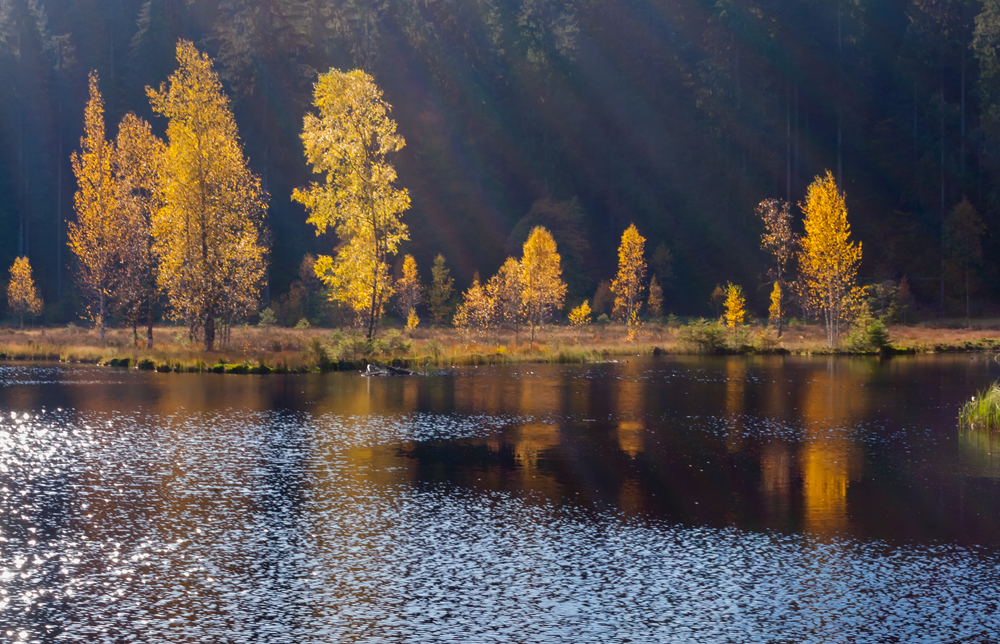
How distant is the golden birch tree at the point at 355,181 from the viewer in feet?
127

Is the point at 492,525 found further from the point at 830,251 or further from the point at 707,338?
the point at 830,251

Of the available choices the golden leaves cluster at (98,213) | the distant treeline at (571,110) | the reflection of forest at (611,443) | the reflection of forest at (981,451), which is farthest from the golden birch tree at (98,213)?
the distant treeline at (571,110)

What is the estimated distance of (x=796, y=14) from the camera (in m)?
106

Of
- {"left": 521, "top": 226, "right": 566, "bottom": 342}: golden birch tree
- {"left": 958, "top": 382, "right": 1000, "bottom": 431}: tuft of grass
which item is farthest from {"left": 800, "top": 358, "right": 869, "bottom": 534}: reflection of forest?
{"left": 521, "top": 226, "right": 566, "bottom": 342}: golden birch tree

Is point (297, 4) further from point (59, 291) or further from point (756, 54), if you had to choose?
point (756, 54)

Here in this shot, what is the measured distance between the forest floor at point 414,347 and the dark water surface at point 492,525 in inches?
514

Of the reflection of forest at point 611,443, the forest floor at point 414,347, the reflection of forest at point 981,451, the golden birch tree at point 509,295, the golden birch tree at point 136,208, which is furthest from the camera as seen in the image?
the golden birch tree at point 509,295

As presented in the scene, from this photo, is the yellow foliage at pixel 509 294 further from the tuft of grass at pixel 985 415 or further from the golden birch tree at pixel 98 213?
the tuft of grass at pixel 985 415

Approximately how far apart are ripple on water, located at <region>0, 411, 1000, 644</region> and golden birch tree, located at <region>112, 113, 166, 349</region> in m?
32.5

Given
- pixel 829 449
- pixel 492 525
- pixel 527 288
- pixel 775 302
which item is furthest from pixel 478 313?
pixel 492 525

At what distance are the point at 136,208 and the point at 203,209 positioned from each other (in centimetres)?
760

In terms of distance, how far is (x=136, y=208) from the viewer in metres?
43.4

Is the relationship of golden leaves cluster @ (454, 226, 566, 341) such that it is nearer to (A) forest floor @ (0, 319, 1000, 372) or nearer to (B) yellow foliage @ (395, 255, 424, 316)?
(A) forest floor @ (0, 319, 1000, 372)

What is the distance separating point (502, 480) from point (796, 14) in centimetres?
10652
